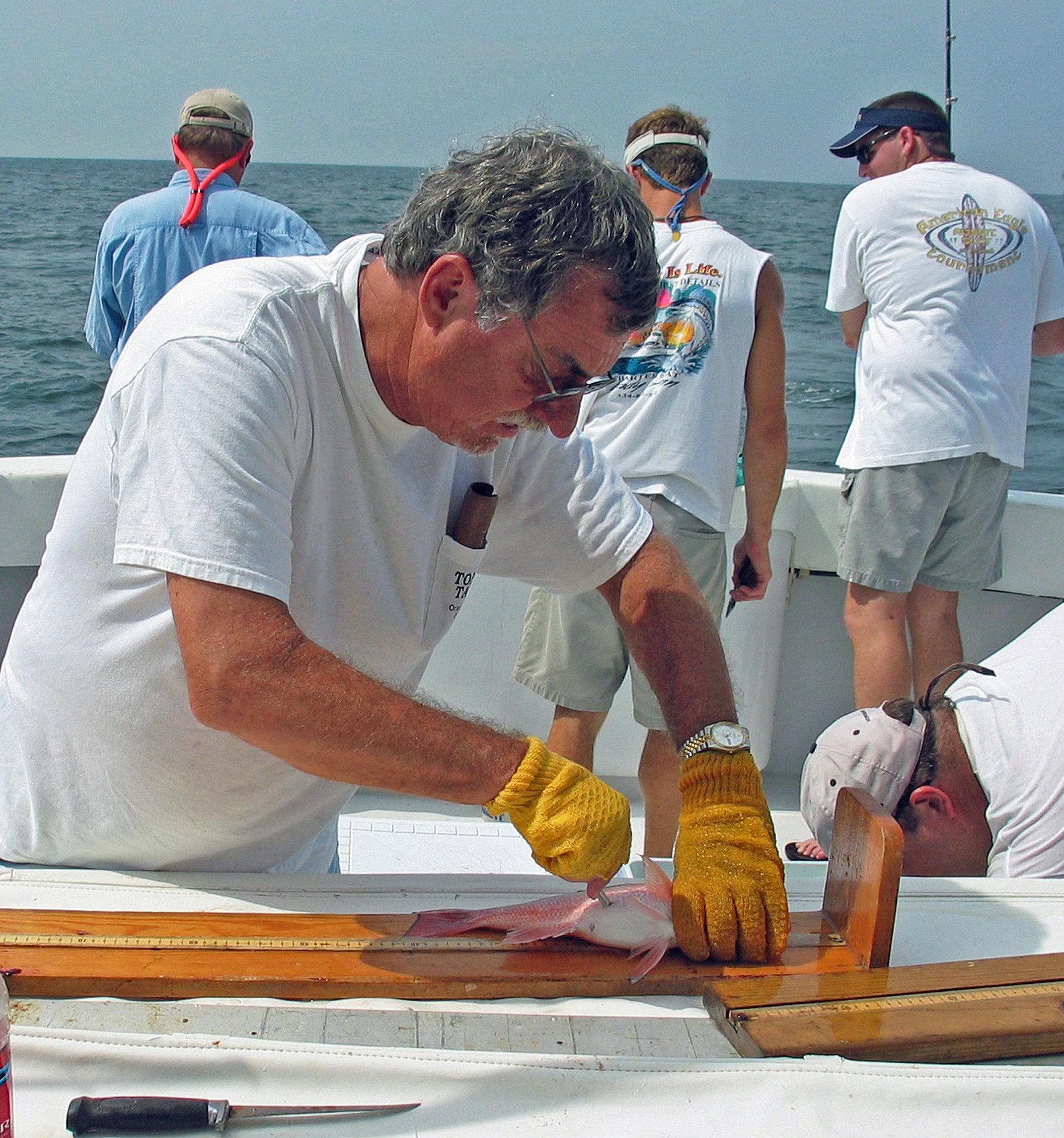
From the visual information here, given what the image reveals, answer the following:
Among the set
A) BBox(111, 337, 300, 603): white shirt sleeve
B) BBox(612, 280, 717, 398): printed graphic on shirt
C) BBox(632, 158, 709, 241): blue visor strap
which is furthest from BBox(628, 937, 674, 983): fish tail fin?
BBox(632, 158, 709, 241): blue visor strap

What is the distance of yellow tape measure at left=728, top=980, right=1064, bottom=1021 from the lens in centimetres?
136

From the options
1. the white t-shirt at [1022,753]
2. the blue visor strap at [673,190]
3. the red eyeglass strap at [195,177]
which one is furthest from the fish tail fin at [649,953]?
the red eyeglass strap at [195,177]

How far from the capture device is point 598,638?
3291mm

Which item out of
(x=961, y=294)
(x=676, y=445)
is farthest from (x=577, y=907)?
(x=961, y=294)

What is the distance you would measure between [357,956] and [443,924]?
0.46 ft

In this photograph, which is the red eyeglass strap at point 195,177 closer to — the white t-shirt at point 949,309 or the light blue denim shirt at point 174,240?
the light blue denim shirt at point 174,240

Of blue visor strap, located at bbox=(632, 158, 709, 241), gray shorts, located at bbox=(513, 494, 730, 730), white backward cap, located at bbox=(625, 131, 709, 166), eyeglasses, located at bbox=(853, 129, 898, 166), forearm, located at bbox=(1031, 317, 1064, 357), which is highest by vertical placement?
eyeglasses, located at bbox=(853, 129, 898, 166)

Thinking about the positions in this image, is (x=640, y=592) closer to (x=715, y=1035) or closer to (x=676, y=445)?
(x=715, y=1035)

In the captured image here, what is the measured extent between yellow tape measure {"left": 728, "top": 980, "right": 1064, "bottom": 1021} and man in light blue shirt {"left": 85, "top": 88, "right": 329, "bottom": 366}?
292 cm

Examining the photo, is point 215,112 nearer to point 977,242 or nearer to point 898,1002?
point 977,242

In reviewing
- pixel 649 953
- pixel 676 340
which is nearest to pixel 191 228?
pixel 676 340

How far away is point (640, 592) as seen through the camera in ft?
6.55

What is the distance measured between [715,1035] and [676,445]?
2.08 m

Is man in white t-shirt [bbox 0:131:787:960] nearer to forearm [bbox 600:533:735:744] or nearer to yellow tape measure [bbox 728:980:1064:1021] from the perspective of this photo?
forearm [bbox 600:533:735:744]
